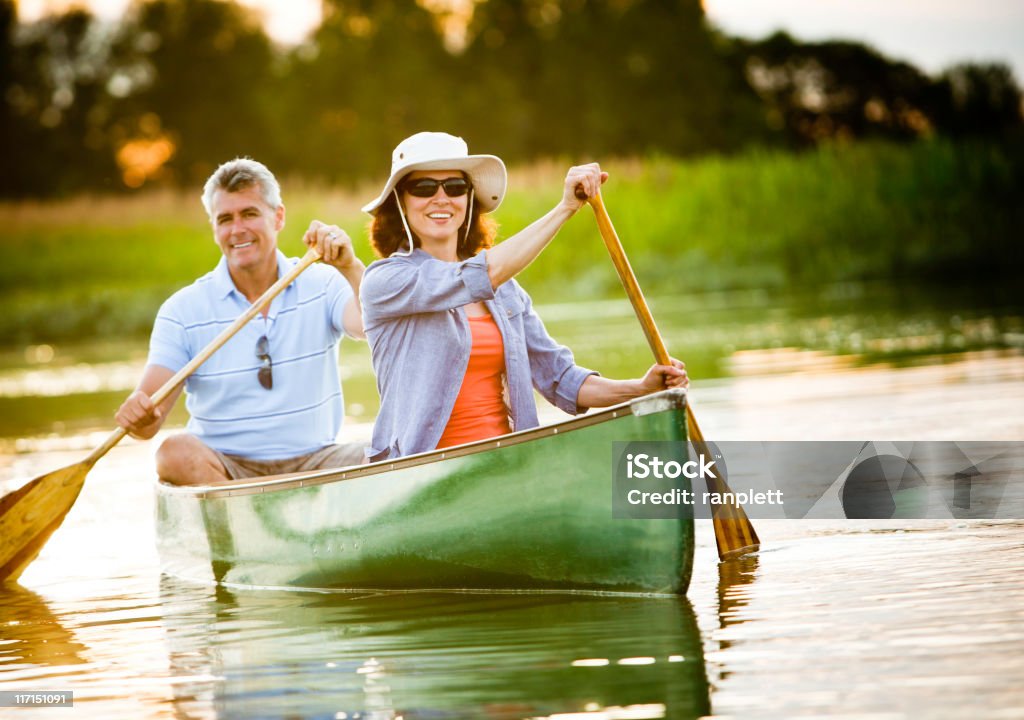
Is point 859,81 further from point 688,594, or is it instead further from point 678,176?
point 688,594

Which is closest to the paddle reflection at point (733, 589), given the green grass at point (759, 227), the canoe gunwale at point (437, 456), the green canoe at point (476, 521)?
the green canoe at point (476, 521)

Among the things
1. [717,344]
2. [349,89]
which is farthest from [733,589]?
[349,89]

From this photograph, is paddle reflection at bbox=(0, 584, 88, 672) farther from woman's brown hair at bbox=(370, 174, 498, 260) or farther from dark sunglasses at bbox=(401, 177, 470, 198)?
dark sunglasses at bbox=(401, 177, 470, 198)

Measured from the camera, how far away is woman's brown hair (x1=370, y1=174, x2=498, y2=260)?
167 inches

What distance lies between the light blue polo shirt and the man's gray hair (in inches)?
7.4

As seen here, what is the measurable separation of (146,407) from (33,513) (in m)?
0.80

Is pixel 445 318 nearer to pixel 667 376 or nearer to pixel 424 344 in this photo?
pixel 424 344

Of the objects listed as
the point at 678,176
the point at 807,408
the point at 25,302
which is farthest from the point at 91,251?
the point at 807,408

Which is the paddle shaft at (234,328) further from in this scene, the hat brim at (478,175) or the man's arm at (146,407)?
the hat brim at (478,175)

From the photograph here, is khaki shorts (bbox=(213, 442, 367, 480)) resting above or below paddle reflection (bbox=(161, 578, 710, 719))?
above

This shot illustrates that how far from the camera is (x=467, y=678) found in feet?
11.5

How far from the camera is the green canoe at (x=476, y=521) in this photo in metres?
3.92

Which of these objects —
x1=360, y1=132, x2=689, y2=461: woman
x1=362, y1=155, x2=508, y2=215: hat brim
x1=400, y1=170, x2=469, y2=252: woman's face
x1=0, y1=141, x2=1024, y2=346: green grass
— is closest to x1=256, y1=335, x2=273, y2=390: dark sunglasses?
x1=360, y1=132, x2=689, y2=461: woman

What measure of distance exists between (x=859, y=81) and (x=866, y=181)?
2048cm
